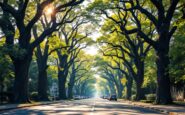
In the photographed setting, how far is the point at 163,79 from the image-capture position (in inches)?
1449

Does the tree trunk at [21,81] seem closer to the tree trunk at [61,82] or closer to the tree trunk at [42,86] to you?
the tree trunk at [42,86]

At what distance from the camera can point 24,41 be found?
39438 mm

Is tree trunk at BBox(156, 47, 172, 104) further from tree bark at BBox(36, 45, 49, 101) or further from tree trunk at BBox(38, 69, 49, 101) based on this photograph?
tree trunk at BBox(38, 69, 49, 101)

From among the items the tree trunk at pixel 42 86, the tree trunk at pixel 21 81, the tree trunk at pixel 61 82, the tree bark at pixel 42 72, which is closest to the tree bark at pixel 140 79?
the tree bark at pixel 42 72

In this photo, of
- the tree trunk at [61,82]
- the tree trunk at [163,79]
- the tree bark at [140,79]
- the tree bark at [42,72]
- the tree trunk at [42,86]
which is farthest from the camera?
the tree trunk at [61,82]

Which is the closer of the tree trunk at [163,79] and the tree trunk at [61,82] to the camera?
the tree trunk at [163,79]

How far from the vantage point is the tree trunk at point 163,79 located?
36.4m

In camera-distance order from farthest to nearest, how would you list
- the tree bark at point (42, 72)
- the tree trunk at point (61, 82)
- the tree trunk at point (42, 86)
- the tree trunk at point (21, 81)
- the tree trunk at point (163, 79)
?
the tree trunk at point (61, 82) < the tree trunk at point (42, 86) < the tree bark at point (42, 72) < the tree trunk at point (21, 81) < the tree trunk at point (163, 79)

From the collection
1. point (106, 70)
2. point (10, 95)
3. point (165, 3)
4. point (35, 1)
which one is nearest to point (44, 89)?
point (10, 95)

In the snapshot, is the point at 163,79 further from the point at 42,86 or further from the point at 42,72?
the point at 42,86

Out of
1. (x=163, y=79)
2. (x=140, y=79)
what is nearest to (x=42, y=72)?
(x=140, y=79)

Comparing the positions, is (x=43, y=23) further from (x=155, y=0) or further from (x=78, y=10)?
(x=155, y=0)

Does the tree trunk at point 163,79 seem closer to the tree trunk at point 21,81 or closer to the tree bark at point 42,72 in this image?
the tree trunk at point 21,81

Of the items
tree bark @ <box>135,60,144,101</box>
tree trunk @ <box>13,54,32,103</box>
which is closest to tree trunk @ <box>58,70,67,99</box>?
tree bark @ <box>135,60,144,101</box>
